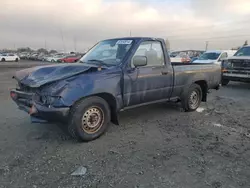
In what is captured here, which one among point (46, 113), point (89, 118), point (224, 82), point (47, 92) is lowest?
point (224, 82)

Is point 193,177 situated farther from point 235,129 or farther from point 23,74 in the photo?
point 23,74

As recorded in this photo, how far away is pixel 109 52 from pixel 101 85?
1.17 meters

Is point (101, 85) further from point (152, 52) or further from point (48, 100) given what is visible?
point (152, 52)

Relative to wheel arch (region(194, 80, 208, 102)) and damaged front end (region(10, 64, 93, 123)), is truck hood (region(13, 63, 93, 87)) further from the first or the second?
wheel arch (region(194, 80, 208, 102))

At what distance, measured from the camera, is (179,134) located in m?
4.98

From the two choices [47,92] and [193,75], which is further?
[193,75]

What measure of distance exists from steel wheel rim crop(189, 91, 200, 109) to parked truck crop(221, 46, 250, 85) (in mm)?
5297

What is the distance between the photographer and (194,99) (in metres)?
6.93

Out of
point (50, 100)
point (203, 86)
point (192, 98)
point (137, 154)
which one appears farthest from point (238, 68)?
point (50, 100)

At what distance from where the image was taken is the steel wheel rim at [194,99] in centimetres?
677

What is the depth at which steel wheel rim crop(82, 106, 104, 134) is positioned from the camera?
4453mm

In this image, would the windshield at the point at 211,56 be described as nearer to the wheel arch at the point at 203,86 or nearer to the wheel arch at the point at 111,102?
the wheel arch at the point at 203,86

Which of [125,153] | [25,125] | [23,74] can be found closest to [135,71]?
[125,153]

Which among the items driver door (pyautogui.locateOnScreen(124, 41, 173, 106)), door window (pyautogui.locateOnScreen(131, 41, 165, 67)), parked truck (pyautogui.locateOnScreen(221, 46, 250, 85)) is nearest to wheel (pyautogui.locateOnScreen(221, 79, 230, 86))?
parked truck (pyautogui.locateOnScreen(221, 46, 250, 85))
